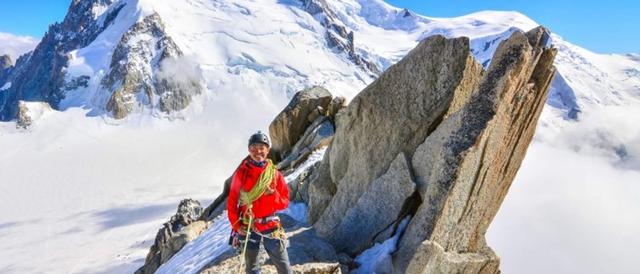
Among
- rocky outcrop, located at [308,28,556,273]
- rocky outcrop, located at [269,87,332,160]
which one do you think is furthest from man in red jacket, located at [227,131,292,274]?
Answer: rocky outcrop, located at [269,87,332,160]

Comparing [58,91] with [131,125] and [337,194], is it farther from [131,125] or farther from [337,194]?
[337,194]

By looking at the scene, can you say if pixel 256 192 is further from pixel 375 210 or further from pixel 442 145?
pixel 375 210

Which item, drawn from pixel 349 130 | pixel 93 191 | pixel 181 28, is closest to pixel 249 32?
pixel 181 28

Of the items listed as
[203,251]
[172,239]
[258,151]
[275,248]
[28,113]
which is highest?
[28,113]

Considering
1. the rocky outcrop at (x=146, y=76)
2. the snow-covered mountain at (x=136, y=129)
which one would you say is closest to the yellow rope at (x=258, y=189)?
the snow-covered mountain at (x=136, y=129)

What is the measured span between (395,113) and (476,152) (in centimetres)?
331

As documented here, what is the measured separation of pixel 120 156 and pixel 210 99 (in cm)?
4127

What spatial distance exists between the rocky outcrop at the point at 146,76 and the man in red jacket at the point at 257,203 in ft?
503

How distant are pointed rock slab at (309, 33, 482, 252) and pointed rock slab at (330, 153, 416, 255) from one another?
1.47 feet

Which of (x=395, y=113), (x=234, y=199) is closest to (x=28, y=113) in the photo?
(x=395, y=113)

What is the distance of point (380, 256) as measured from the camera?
34.7 ft

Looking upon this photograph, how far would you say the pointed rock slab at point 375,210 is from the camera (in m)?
11.5

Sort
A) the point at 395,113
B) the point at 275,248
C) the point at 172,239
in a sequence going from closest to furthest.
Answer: the point at 275,248 → the point at 395,113 → the point at 172,239

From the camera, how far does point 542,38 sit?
35.9 feet
